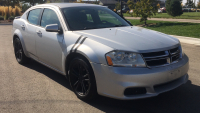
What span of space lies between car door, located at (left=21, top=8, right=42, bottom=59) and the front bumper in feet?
7.75

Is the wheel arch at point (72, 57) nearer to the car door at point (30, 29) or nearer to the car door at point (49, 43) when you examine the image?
the car door at point (49, 43)

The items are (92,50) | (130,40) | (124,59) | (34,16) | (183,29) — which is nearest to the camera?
(124,59)

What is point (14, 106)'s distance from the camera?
12.5ft

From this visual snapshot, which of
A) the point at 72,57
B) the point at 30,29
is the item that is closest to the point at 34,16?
the point at 30,29

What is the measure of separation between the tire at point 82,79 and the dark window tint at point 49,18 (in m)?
1.16

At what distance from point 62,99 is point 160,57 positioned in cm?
186

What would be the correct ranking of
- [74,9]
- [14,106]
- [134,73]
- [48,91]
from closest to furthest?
[134,73]
[14,106]
[48,91]
[74,9]

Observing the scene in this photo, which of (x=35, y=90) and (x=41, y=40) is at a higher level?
(x=41, y=40)

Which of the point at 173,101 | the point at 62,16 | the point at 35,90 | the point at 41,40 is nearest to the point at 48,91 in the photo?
the point at 35,90

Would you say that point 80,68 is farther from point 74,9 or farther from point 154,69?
point 74,9

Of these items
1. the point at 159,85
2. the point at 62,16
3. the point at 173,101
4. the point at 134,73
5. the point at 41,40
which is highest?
the point at 62,16

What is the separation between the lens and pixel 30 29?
5461mm

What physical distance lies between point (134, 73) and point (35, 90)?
7.33 ft

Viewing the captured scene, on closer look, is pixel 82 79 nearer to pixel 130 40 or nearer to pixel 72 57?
pixel 72 57
